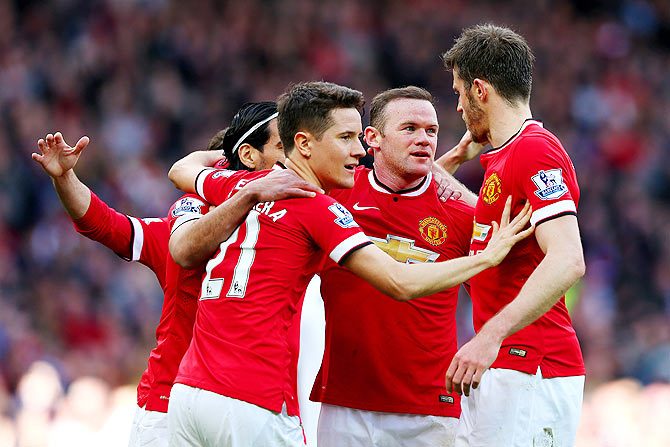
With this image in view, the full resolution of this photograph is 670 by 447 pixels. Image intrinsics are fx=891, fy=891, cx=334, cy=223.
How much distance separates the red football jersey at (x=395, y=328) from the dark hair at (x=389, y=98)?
504 mm

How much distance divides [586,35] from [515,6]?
1448mm

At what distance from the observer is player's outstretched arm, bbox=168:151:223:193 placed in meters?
4.83

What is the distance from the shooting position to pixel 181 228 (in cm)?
440

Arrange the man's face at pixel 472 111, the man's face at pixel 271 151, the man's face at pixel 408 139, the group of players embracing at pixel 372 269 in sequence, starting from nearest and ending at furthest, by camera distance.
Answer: the group of players embracing at pixel 372 269 < the man's face at pixel 472 111 < the man's face at pixel 408 139 < the man's face at pixel 271 151

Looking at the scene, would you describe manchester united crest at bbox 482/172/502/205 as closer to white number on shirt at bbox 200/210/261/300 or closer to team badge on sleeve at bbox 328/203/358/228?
team badge on sleeve at bbox 328/203/358/228

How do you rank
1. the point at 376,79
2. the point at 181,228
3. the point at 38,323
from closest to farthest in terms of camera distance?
the point at 181,228
the point at 38,323
the point at 376,79

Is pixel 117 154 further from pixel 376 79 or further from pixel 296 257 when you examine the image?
pixel 296 257

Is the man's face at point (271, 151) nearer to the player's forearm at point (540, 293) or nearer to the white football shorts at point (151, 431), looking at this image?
the white football shorts at point (151, 431)

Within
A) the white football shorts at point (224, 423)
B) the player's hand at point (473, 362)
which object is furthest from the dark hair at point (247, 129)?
the player's hand at point (473, 362)

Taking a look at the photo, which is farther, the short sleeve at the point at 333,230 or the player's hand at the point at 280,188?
the player's hand at the point at 280,188

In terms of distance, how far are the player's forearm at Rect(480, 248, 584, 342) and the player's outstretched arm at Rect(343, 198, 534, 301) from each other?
197 mm

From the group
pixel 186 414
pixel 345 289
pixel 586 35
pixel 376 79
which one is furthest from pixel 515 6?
pixel 186 414

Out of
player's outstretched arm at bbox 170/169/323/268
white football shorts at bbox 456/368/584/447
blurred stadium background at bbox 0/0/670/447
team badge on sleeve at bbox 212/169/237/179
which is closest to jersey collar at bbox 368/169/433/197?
team badge on sleeve at bbox 212/169/237/179

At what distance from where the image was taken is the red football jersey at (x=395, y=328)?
475cm
